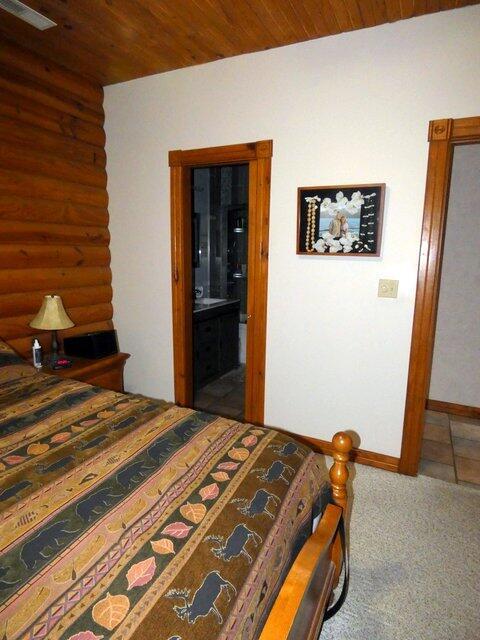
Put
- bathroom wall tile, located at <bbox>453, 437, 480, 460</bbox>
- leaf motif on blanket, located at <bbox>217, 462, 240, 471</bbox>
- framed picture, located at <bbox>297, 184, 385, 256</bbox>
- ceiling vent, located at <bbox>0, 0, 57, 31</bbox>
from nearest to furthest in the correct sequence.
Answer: leaf motif on blanket, located at <bbox>217, 462, 240, 471</bbox> → ceiling vent, located at <bbox>0, 0, 57, 31</bbox> → framed picture, located at <bbox>297, 184, 385, 256</bbox> → bathroom wall tile, located at <bbox>453, 437, 480, 460</bbox>

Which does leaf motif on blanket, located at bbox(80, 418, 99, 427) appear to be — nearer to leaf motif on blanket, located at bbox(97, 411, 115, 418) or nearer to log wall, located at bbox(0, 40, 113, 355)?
leaf motif on blanket, located at bbox(97, 411, 115, 418)

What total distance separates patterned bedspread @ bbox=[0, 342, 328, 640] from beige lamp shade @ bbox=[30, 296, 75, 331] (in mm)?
908

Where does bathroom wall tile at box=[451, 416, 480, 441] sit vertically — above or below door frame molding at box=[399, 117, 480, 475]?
below

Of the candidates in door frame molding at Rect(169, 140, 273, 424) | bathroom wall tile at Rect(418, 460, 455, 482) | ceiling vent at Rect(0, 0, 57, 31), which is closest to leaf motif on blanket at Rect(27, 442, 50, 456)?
door frame molding at Rect(169, 140, 273, 424)

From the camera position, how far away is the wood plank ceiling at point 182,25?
1.94 m

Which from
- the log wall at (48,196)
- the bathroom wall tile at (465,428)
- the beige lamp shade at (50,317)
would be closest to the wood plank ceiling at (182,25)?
the log wall at (48,196)

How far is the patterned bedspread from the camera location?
0.76 metres

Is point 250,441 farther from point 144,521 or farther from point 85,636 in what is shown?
point 85,636

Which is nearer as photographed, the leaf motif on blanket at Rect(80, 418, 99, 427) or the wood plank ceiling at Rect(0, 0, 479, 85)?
the leaf motif on blanket at Rect(80, 418, 99, 427)

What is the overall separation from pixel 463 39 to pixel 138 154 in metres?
2.26

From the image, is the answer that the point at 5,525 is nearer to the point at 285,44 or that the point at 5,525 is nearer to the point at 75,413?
the point at 75,413

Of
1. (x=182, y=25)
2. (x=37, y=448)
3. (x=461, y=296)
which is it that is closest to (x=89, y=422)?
(x=37, y=448)

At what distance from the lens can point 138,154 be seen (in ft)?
9.68

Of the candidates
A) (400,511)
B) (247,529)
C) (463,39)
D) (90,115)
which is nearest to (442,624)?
(400,511)
